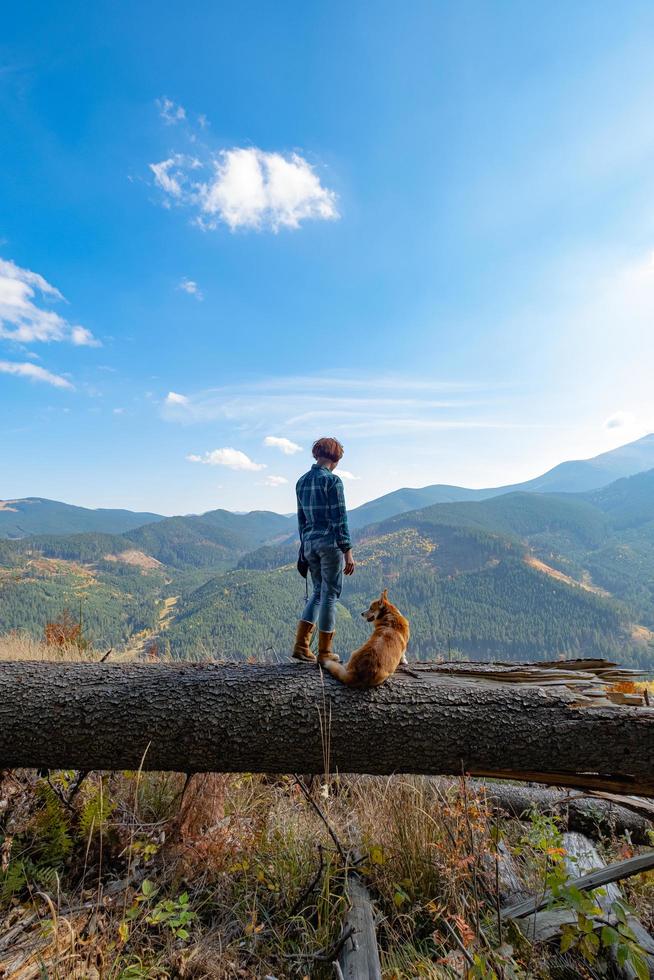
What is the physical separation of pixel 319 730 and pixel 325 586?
5.46ft

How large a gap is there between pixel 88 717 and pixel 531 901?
3.54 metres

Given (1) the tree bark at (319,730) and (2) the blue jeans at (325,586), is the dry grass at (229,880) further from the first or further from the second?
(2) the blue jeans at (325,586)

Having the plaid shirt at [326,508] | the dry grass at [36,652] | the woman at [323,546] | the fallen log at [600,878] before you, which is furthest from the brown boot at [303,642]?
the dry grass at [36,652]

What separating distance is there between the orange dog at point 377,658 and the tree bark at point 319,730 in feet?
0.50

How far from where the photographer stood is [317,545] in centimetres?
504

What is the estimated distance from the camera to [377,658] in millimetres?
3775

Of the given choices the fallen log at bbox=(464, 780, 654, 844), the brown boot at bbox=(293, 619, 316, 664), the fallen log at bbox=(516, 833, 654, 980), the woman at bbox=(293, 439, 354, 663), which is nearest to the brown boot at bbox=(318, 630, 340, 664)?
the woman at bbox=(293, 439, 354, 663)

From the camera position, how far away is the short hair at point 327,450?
17.4 ft

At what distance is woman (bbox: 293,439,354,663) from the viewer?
4996 mm

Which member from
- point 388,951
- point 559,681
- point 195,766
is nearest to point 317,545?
point 195,766

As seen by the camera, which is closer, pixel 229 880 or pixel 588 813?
pixel 229 880

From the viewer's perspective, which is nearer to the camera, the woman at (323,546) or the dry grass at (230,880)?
the dry grass at (230,880)

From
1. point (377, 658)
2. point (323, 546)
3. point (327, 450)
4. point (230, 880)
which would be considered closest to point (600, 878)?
point (377, 658)

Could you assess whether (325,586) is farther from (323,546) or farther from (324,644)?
(324,644)
